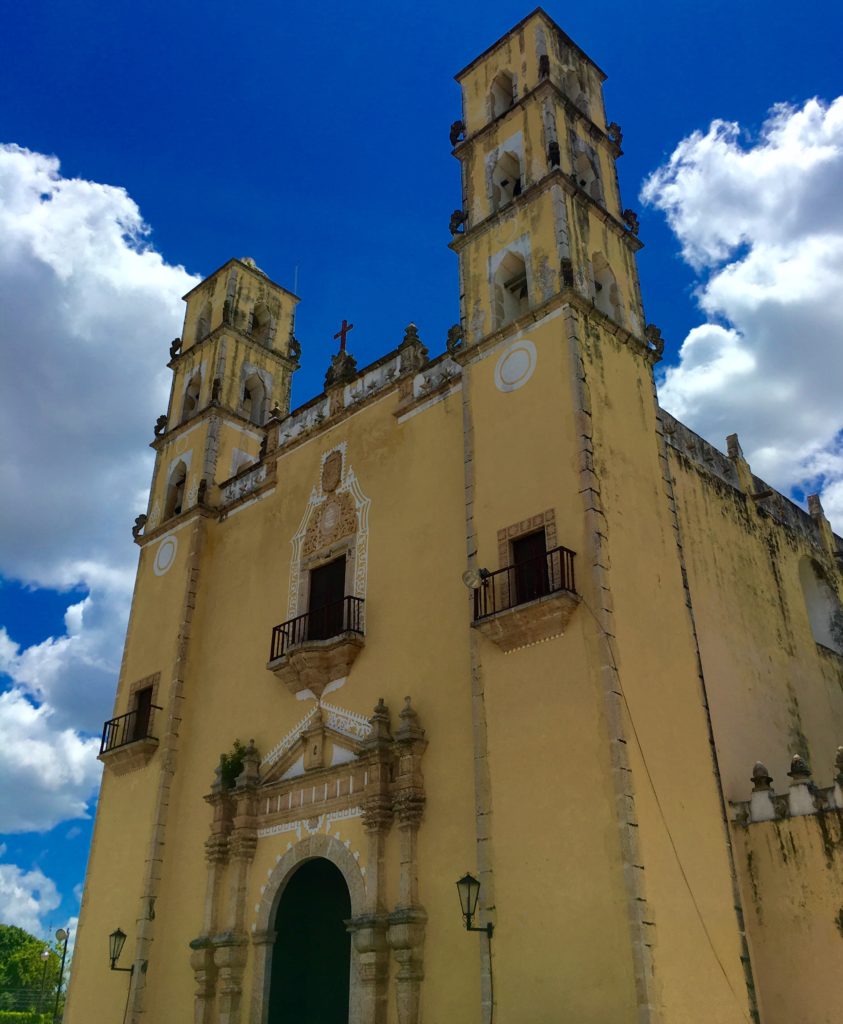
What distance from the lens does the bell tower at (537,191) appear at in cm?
1416

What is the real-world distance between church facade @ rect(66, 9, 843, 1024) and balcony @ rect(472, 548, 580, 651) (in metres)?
0.04

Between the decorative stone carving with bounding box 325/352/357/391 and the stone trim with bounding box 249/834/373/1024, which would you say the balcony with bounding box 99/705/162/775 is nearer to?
the stone trim with bounding box 249/834/373/1024

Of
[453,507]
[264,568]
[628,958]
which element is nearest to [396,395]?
[453,507]

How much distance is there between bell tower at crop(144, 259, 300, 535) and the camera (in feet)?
65.9

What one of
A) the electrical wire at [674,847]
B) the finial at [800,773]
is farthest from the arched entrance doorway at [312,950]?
the finial at [800,773]

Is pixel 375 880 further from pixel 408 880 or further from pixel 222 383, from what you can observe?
pixel 222 383

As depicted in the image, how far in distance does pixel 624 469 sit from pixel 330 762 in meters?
5.95

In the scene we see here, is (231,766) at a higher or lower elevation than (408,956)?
higher

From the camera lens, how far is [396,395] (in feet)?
52.2

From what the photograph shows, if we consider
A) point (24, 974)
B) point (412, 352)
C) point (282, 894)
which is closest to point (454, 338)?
point (412, 352)

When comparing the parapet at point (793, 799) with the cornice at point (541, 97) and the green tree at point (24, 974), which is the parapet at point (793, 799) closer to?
the cornice at point (541, 97)

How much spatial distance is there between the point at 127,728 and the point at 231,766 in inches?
128

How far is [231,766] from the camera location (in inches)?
607

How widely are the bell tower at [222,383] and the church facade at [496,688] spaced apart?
18 centimetres
